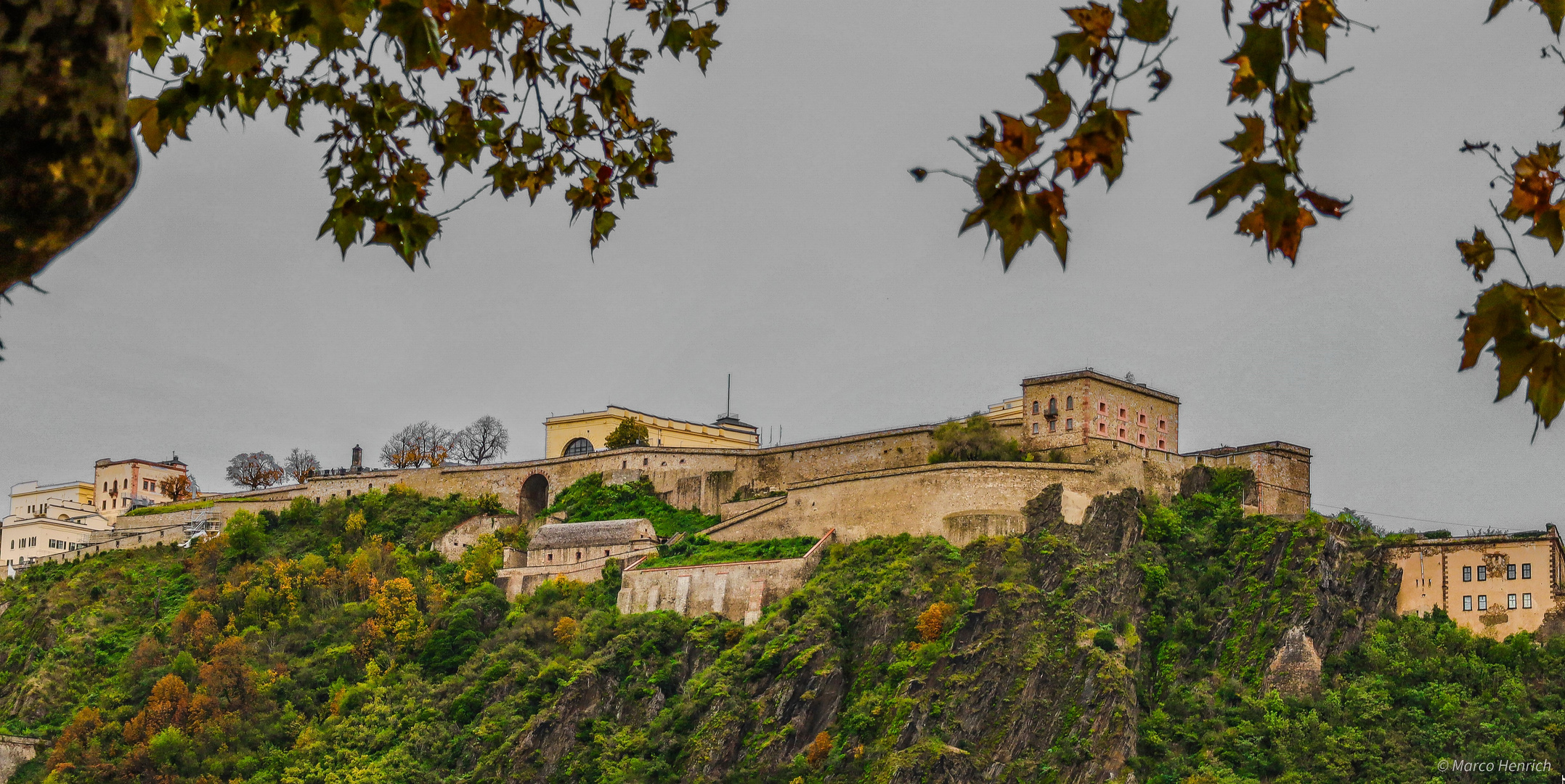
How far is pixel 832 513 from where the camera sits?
5059cm

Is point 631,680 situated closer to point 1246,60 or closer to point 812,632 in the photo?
point 812,632

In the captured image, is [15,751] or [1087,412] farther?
[15,751]

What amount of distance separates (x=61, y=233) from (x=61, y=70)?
394 mm

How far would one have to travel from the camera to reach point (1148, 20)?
168 inches

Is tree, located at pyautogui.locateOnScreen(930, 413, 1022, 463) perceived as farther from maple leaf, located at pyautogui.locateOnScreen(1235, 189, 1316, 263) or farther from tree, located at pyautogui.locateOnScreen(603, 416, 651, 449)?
maple leaf, located at pyautogui.locateOnScreen(1235, 189, 1316, 263)

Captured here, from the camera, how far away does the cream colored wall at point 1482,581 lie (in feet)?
150

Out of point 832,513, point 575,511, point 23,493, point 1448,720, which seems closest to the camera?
point 1448,720

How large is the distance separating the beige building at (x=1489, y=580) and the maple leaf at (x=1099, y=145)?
151 ft

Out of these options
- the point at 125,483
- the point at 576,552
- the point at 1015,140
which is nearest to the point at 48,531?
the point at 125,483

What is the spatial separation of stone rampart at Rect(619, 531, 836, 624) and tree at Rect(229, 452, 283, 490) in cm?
4281

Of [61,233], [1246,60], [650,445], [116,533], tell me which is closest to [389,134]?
[61,233]

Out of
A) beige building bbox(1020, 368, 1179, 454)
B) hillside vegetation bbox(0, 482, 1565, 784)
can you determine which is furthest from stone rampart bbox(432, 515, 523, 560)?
beige building bbox(1020, 368, 1179, 454)

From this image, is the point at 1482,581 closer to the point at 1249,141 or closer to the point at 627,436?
the point at 627,436

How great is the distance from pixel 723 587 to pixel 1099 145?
45.3 meters
